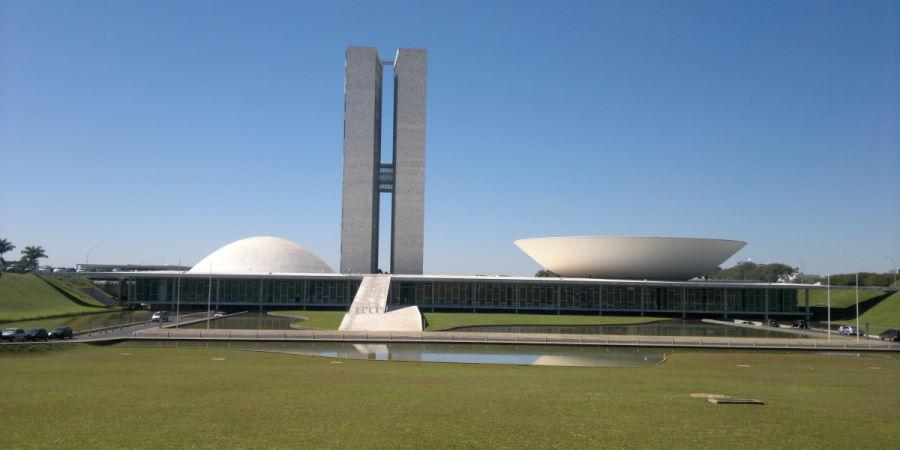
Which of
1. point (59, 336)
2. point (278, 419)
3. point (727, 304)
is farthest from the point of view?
point (727, 304)

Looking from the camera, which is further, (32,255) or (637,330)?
(32,255)

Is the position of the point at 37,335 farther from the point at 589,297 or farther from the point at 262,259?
the point at 589,297

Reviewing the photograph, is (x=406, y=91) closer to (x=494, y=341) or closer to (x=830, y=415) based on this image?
(x=494, y=341)

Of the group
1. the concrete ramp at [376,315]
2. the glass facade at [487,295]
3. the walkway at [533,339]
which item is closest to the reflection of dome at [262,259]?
the glass facade at [487,295]

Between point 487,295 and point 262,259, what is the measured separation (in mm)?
24451

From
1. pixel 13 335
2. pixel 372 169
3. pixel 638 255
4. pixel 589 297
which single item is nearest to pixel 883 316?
pixel 638 255

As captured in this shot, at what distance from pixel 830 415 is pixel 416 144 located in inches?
2358

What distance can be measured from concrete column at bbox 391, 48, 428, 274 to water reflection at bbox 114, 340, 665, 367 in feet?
124

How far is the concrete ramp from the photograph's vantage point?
39562mm

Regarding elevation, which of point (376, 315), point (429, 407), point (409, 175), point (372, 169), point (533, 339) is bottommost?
point (533, 339)

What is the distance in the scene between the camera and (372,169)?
69938 mm

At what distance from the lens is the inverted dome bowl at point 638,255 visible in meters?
58.3

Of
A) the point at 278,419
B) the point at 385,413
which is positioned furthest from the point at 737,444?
the point at 278,419

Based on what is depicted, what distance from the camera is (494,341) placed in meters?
31.9
